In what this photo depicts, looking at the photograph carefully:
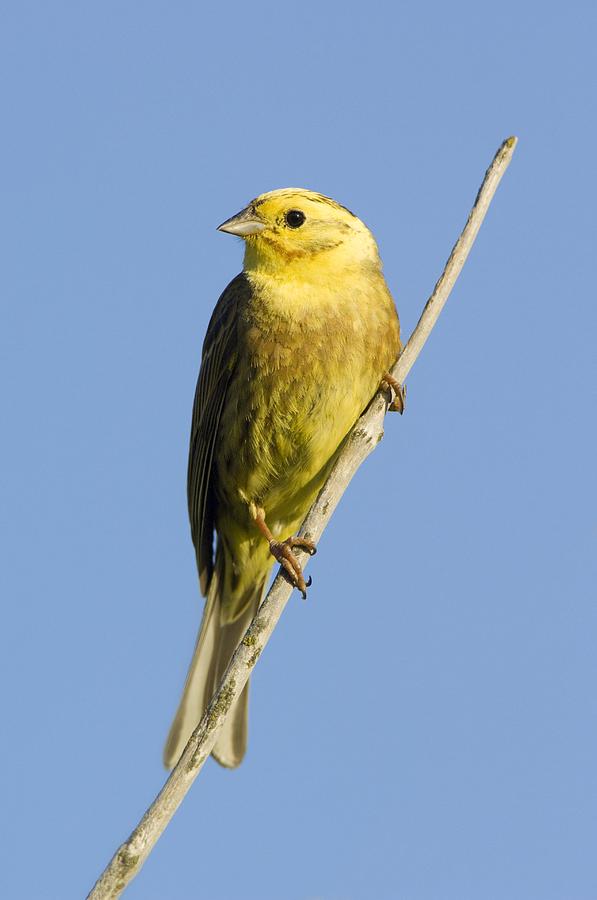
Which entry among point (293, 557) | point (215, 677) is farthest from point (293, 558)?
point (215, 677)

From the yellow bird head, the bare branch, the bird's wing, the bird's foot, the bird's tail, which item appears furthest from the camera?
the bird's tail

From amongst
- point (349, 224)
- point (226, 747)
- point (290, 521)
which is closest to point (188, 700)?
point (226, 747)

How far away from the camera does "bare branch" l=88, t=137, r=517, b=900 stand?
3.12 meters

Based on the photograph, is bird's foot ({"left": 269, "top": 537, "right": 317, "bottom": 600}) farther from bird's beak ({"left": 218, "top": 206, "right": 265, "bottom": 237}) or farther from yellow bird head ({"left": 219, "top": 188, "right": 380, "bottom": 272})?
bird's beak ({"left": 218, "top": 206, "right": 265, "bottom": 237})

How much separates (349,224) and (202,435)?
114 centimetres

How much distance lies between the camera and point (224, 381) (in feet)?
16.8

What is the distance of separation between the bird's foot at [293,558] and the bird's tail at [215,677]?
35.4 inches

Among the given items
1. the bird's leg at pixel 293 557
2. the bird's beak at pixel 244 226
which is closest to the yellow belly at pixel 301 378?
the bird's beak at pixel 244 226

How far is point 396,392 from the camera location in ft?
15.4

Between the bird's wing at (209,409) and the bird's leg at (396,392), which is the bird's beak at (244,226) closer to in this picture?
the bird's wing at (209,409)

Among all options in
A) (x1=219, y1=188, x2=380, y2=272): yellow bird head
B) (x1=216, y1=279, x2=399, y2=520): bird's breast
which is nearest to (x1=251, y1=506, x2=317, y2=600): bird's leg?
(x1=216, y1=279, x2=399, y2=520): bird's breast

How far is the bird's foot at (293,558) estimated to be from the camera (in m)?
4.21

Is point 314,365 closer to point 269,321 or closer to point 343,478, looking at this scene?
point 269,321

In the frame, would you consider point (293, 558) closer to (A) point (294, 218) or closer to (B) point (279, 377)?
(B) point (279, 377)
